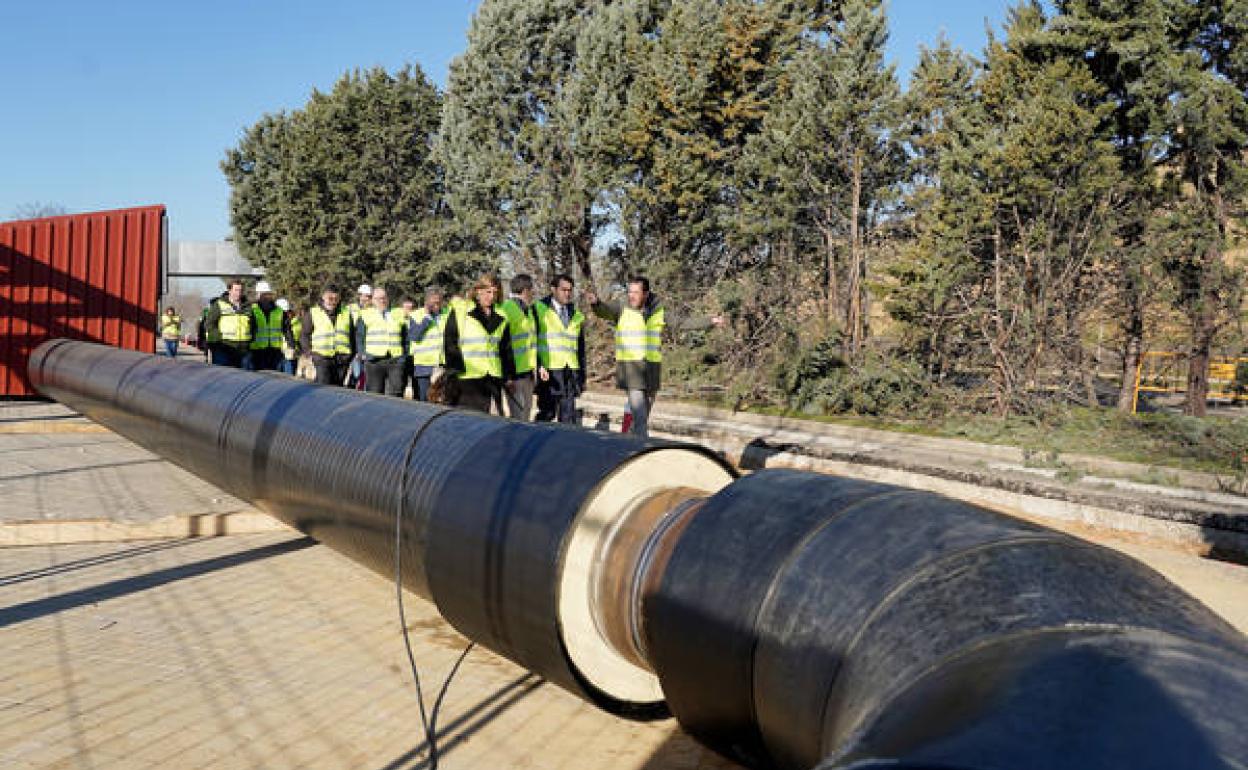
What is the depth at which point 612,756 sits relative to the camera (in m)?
3.12

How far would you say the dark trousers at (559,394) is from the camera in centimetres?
879

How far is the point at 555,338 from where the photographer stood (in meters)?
8.66

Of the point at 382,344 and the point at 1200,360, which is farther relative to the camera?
the point at 1200,360

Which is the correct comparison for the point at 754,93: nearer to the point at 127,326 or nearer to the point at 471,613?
the point at 127,326

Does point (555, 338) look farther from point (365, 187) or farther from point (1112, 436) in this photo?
point (365, 187)

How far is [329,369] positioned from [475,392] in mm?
4580

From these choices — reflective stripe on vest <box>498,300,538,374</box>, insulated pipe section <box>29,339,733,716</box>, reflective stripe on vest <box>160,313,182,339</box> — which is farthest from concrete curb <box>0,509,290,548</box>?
reflective stripe on vest <box>160,313,182,339</box>

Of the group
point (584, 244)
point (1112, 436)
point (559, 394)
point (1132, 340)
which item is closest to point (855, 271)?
point (1132, 340)

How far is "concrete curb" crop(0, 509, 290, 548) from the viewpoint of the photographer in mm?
5930

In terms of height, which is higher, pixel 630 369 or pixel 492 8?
pixel 492 8

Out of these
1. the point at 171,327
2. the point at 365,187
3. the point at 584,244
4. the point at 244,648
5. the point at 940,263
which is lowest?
the point at 244,648

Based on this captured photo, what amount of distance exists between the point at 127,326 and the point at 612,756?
44.1 ft

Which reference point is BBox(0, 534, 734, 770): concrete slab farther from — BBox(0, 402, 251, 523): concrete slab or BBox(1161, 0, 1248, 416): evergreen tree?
BBox(1161, 0, 1248, 416): evergreen tree

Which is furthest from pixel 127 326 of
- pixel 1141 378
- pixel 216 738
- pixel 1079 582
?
pixel 1141 378
